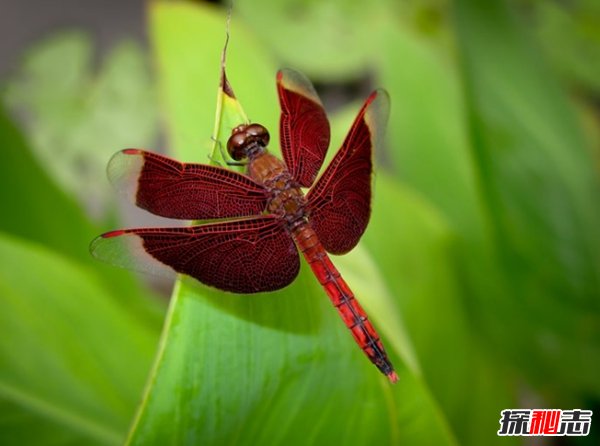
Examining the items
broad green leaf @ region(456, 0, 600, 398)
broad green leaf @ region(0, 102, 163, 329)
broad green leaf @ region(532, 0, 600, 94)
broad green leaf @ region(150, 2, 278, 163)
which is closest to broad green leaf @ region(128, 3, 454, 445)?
broad green leaf @ region(150, 2, 278, 163)

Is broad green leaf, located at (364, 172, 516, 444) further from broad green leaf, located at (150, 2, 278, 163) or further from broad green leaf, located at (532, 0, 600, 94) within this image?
broad green leaf, located at (532, 0, 600, 94)

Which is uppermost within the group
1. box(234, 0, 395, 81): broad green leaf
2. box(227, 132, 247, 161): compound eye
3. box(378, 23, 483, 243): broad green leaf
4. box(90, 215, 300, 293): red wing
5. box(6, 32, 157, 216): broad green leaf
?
box(6, 32, 157, 216): broad green leaf

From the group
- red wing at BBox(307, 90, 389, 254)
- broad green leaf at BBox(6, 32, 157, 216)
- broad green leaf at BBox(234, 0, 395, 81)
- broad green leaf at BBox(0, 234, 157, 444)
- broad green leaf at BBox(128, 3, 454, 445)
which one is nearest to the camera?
broad green leaf at BBox(128, 3, 454, 445)

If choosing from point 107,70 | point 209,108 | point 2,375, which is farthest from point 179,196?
point 107,70

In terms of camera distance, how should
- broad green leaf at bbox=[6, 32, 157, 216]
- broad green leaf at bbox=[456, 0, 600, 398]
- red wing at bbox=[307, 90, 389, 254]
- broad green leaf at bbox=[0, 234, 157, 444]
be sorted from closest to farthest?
red wing at bbox=[307, 90, 389, 254] → broad green leaf at bbox=[0, 234, 157, 444] → broad green leaf at bbox=[456, 0, 600, 398] → broad green leaf at bbox=[6, 32, 157, 216]

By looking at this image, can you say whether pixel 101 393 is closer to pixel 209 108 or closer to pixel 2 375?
pixel 2 375

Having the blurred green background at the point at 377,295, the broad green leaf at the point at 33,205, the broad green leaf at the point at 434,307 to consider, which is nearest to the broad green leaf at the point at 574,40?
the blurred green background at the point at 377,295
